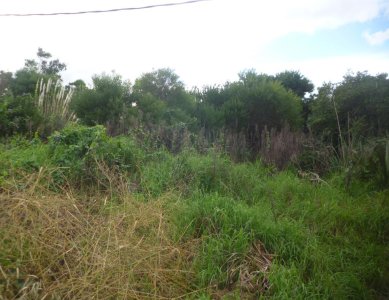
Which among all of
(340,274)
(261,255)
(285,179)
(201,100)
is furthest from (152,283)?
(201,100)

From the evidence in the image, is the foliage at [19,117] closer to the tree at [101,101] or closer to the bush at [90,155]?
the tree at [101,101]

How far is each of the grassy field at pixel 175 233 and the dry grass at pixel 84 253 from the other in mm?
10

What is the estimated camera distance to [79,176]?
170 inches

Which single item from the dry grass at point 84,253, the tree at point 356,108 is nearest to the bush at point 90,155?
the dry grass at point 84,253

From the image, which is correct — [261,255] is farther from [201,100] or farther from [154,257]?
[201,100]

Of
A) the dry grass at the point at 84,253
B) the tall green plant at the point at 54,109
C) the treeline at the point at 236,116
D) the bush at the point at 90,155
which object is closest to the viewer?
the dry grass at the point at 84,253

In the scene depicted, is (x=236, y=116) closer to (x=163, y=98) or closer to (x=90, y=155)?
(x=163, y=98)

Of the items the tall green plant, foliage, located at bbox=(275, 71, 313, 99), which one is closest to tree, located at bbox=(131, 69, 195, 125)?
the tall green plant

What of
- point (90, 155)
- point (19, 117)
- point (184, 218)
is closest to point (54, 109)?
point (19, 117)

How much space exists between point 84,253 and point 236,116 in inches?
297

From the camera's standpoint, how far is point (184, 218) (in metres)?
3.41

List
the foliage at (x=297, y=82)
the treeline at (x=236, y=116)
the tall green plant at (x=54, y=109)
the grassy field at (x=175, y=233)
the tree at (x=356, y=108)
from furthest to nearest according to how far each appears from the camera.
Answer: the foliage at (x=297, y=82) → the tall green plant at (x=54, y=109) → the tree at (x=356, y=108) → the treeline at (x=236, y=116) → the grassy field at (x=175, y=233)

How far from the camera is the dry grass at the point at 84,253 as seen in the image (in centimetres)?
242

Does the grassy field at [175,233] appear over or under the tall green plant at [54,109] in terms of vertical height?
under
